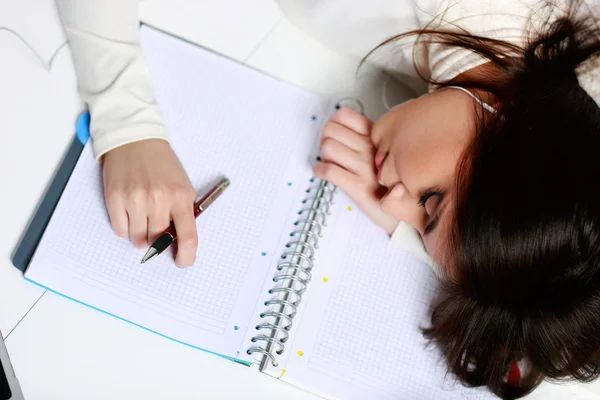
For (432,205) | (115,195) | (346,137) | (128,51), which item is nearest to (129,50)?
(128,51)

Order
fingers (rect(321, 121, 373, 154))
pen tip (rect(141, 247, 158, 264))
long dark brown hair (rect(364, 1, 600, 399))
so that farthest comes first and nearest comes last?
1. fingers (rect(321, 121, 373, 154))
2. pen tip (rect(141, 247, 158, 264))
3. long dark brown hair (rect(364, 1, 600, 399))

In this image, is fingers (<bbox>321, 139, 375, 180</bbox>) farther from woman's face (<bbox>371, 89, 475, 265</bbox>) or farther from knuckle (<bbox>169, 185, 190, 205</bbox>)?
knuckle (<bbox>169, 185, 190, 205</bbox>)

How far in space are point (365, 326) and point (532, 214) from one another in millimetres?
270

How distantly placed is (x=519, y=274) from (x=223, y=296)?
→ 1.13ft

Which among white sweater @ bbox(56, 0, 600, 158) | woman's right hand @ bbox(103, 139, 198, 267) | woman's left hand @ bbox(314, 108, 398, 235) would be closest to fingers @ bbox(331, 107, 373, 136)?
woman's left hand @ bbox(314, 108, 398, 235)

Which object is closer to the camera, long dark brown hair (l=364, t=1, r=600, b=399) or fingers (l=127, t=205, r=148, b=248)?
long dark brown hair (l=364, t=1, r=600, b=399)

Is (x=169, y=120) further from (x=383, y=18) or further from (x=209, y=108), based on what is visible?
(x=383, y=18)

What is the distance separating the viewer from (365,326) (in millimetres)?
717

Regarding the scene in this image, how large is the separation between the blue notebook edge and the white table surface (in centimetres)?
1

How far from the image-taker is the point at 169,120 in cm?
74

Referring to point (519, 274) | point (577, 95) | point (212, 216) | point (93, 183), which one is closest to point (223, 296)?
point (212, 216)

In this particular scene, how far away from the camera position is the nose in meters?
0.67

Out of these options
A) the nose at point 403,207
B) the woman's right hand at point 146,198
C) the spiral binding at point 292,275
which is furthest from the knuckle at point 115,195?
the nose at point 403,207

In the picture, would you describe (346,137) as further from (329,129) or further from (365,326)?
(365,326)
